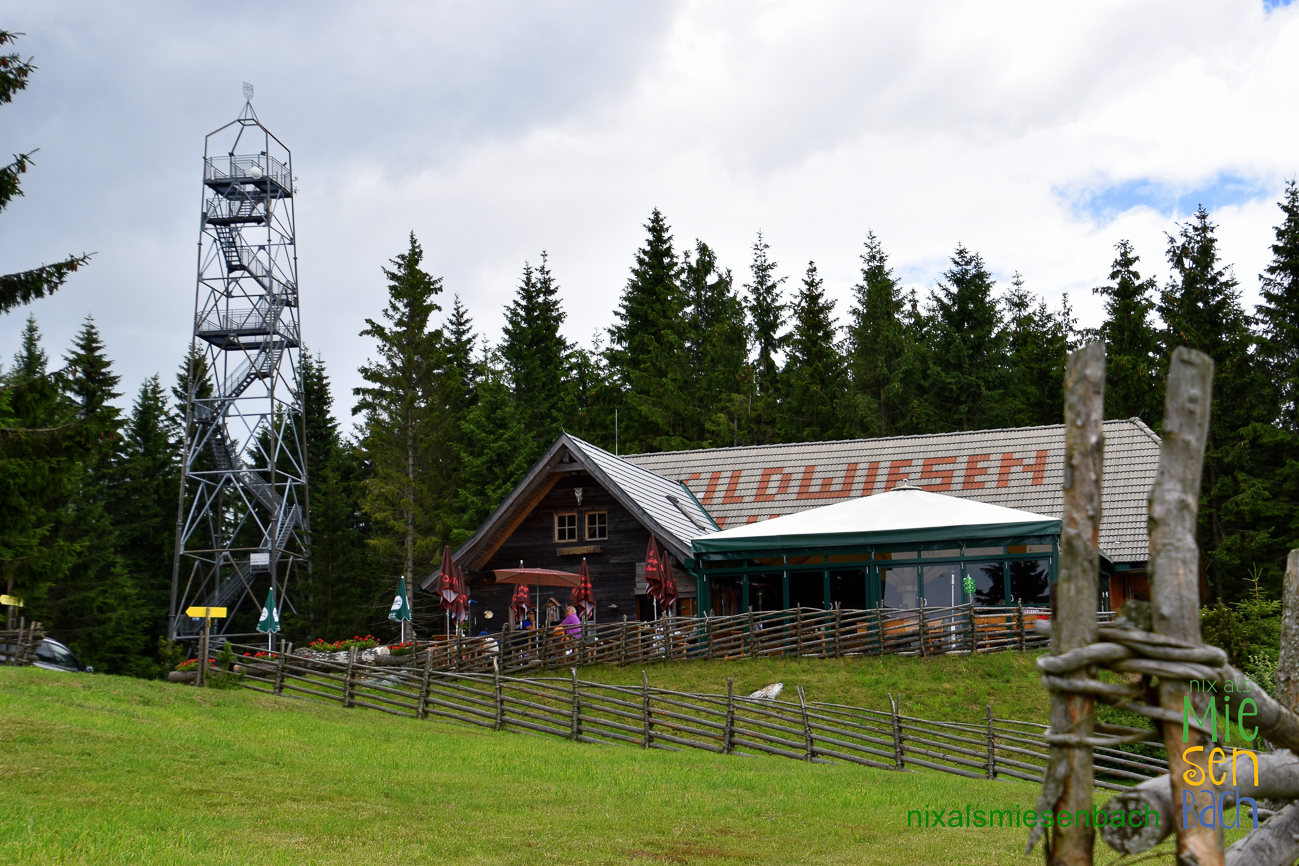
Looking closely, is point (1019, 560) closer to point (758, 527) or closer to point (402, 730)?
point (758, 527)

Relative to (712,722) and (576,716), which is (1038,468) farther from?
(576,716)

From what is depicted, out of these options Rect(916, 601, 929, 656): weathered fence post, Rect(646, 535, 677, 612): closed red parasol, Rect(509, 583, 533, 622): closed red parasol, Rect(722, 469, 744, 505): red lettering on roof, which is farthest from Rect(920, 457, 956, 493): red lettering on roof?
Rect(509, 583, 533, 622): closed red parasol

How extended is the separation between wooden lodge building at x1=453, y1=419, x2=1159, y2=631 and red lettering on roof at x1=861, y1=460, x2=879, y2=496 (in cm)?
4

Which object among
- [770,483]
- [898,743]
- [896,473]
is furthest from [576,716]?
[896,473]

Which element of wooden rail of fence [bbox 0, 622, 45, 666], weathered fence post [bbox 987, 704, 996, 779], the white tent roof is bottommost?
weathered fence post [bbox 987, 704, 996, 779]

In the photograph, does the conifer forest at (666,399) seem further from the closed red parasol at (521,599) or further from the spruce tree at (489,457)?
the closed red parasol at (521,599)

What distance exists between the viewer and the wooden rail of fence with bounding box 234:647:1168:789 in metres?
15.4

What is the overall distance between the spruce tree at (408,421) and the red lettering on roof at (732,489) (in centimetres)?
1434

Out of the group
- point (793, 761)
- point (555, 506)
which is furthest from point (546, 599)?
point (793, 761)

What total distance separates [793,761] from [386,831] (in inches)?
292

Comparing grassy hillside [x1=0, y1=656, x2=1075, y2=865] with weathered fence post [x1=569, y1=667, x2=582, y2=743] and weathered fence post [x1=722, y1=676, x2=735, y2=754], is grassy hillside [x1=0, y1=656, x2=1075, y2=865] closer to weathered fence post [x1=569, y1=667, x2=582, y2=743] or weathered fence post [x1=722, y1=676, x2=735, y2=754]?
weathered fence post [x1=569, y1=667, x2=582, y2=743]

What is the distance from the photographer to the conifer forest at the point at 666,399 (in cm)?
3519

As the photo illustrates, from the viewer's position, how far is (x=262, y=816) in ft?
32.5

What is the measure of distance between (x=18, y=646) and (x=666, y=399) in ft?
87.4
